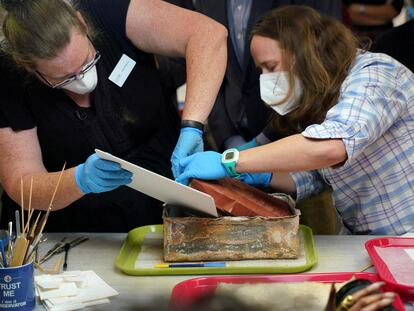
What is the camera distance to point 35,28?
1569 millimetres

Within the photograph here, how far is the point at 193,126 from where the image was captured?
177cm

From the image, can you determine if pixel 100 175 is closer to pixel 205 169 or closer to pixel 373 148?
pixel 205 169

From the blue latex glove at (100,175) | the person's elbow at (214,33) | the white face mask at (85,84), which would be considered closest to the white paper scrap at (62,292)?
the blue latex glove at (100,175)

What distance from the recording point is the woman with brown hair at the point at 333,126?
149 cm

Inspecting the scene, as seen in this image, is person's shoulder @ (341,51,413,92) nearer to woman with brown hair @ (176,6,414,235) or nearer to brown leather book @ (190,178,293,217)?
woman with brown hair @ (176,6,414,235)

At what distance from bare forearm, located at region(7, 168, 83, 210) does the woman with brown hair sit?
30cm

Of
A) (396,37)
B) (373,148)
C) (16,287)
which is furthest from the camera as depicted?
(396,37)

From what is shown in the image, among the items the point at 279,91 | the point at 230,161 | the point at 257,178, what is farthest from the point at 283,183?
the point at 230,161

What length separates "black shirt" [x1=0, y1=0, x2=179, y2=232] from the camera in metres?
1.77

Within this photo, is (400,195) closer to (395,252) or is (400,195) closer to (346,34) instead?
(395,252)

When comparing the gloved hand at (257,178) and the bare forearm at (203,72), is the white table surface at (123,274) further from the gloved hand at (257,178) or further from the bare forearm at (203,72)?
the bare forearm at (203,72)

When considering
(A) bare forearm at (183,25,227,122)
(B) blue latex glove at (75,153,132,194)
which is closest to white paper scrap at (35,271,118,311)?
(B) blue latex glove at (75,153,132,194)

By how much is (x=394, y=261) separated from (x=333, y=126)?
348 mm

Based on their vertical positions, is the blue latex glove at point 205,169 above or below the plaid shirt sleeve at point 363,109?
below
